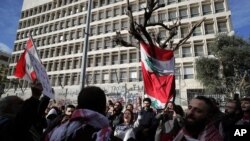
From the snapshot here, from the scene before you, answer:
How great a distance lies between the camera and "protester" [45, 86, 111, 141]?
5.64ft

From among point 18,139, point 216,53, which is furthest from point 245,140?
point 216,53

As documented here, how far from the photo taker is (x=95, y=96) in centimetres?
192

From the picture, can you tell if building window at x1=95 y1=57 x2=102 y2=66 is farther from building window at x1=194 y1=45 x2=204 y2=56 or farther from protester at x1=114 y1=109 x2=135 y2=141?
protester at x1=114 y1=109 x2=135 y2=141

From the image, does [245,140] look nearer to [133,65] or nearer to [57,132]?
[57,132]

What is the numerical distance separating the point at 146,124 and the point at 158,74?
4.55ft

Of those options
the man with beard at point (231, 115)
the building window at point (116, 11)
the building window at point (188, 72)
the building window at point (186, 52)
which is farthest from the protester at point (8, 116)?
the building window at point (116, 11)

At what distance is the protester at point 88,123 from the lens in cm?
172

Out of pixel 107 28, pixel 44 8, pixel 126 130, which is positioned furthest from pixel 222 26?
pixel 44 8

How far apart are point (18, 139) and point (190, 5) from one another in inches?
1236

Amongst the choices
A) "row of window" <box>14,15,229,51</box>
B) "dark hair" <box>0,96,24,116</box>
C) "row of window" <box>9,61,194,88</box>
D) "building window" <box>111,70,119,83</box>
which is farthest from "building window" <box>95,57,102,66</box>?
"dark hair" <box>0,96,24,116</box>

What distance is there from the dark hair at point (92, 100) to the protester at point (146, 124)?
318 cm

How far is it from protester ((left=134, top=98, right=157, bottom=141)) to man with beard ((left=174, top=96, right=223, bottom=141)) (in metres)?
2.59

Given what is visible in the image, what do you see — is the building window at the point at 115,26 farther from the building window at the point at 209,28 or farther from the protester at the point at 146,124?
the protester at the point at 146,124

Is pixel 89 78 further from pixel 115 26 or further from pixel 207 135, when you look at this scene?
pixel 207 135
